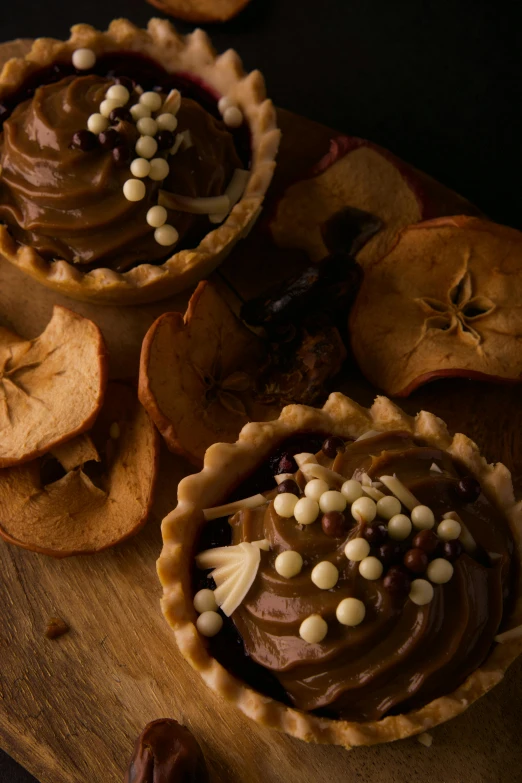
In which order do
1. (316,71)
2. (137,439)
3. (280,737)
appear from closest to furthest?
(280,737) → (137,439) → (316,71)

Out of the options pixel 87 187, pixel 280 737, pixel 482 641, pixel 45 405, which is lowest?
pixel 280 737

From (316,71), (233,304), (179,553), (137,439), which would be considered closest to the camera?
(179,553)

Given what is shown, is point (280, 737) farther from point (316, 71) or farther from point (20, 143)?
point (316, 71)

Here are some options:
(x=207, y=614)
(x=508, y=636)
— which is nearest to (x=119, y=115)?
(x=207, y=614)

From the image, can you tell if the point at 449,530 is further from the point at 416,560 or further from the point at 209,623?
the point at 209,623

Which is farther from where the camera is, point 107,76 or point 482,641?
point 107,76

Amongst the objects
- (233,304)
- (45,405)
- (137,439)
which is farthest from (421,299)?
(45,405)

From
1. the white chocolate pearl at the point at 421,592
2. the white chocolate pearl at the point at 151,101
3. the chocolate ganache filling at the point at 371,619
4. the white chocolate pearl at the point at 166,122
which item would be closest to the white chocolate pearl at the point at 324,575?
the chocolate ganache filling at the point at 371,619

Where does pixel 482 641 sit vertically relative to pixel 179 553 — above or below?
below
